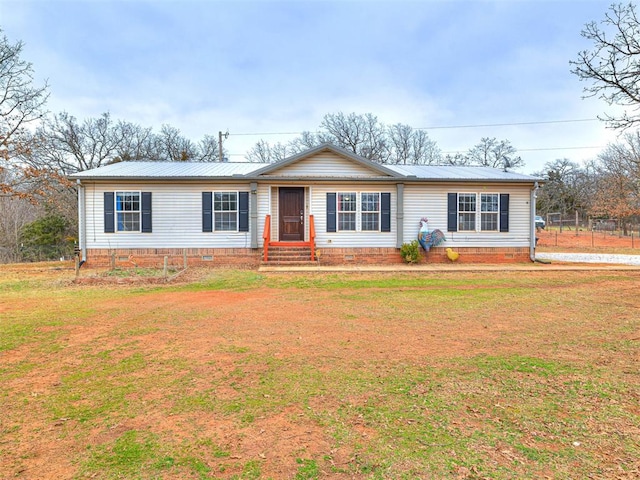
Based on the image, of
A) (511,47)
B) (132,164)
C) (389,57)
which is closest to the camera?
(132,164)

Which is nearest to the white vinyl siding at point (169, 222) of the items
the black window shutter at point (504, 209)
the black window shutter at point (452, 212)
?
the black window shutter at point (452, 212)

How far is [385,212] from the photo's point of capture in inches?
514

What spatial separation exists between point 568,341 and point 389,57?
20.7m

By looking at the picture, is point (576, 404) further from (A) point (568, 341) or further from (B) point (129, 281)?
(B) point (129, 281)

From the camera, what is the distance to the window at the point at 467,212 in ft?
43.8

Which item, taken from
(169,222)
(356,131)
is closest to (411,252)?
(169,222)

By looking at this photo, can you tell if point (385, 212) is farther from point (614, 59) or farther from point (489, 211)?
point (614, 59)

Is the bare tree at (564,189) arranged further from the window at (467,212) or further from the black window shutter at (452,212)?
the black window shutter at (452,212)

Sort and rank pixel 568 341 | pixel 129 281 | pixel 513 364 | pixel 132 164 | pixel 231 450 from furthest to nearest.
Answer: pixel 132 164 → pixel 129 281 → pixel 568 341 → pixel 513 364 → pixel 231 450

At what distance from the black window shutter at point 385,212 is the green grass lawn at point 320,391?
6.78 meters

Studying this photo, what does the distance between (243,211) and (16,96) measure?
10766mm

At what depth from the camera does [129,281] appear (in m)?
8.99

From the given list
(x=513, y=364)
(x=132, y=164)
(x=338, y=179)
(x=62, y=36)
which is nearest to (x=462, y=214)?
(x=338, y=179)

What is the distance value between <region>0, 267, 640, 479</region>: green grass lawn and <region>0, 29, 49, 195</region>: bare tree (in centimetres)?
1099
